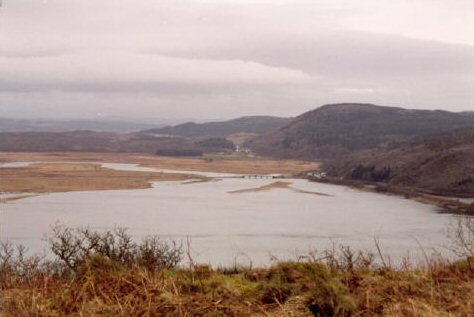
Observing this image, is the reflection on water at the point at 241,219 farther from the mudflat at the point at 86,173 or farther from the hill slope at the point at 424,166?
the hill slope at the point at 424,166

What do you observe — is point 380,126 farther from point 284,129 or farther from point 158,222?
point 158,222

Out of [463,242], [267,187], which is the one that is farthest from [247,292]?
[267,187]

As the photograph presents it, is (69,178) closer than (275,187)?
No

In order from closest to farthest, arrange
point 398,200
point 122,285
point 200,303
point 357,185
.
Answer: point 200,303, point 122,285, point 398,200, point 357,185

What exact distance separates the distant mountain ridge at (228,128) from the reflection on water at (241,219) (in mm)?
115962

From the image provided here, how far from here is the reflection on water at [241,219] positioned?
2681 cm

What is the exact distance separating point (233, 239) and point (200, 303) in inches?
930

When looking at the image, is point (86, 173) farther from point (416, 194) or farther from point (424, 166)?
point (424, 166)

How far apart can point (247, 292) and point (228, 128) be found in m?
168

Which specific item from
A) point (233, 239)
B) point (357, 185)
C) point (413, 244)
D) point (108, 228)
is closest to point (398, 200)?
point (357, 185)

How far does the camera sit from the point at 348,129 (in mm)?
111688

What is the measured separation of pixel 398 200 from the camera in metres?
47.7

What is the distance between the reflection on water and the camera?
88.0 ft

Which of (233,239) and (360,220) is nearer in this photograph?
(233,239)
